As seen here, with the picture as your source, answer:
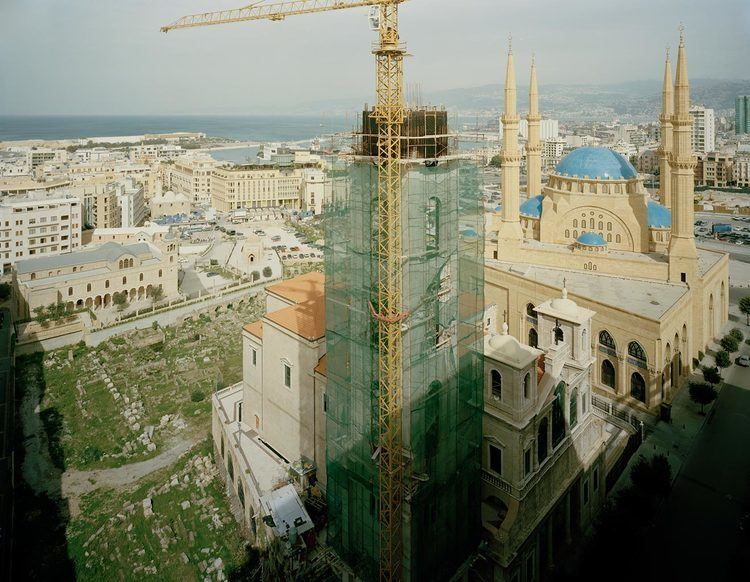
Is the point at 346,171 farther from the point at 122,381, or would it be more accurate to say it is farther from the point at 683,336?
the point at 122,381

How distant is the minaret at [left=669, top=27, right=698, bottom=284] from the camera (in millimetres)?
18688

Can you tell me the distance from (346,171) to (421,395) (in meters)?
4.47

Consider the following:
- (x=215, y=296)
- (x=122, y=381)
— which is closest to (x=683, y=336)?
(x=122, y=381)

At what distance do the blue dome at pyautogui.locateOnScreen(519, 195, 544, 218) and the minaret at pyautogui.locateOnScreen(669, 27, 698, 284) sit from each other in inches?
248

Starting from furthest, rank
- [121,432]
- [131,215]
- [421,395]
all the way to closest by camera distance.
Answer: [131,215] → [121,432] → [421,395]

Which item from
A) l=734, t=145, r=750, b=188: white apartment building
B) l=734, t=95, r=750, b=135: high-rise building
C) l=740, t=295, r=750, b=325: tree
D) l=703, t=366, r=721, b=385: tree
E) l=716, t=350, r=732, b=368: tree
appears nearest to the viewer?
l=703, t=366, r=721, b=385: tree

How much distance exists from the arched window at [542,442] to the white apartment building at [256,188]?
5351 centimetres

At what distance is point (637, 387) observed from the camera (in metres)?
17.3

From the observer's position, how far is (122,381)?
2178cm

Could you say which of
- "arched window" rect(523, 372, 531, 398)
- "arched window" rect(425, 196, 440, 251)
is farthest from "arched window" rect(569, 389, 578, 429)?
"arched window" rect(425, 196, 440, 251)

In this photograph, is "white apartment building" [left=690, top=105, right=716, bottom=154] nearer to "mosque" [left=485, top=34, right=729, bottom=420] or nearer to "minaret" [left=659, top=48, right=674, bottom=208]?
"minaret" [left=659, top=48, right=674, bottom=208]

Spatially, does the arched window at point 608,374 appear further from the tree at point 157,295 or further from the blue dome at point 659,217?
the tree at point 157,295

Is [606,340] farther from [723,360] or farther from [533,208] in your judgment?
[533,208]

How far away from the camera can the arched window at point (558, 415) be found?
38.3 ft
